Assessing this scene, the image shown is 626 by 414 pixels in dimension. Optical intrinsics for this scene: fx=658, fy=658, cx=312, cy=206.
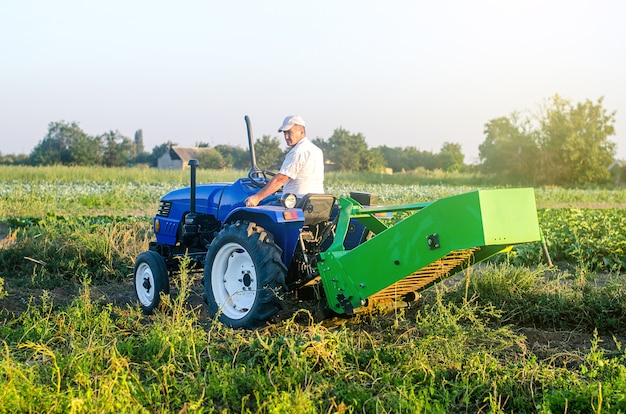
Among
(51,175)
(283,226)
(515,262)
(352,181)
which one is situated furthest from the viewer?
(352,181)

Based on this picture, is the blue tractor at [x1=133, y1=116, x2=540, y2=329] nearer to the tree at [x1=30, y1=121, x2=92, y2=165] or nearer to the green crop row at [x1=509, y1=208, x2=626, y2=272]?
the green crop row at [x1=509, y1=208, x2=626, y2=272]

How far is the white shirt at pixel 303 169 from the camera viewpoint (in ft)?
18.5

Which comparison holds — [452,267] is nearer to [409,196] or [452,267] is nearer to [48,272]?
[48,272]

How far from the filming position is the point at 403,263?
4.61m

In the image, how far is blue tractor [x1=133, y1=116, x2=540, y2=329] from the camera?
4.30 meters

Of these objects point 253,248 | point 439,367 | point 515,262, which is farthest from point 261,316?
point 515,262

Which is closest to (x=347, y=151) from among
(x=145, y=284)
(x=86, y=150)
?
(x=86, y=150)

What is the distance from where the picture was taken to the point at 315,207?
5484 millimetres

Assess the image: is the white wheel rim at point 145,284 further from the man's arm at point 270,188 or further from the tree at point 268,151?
the tree at point 268,151

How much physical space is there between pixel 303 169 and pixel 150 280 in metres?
2.16

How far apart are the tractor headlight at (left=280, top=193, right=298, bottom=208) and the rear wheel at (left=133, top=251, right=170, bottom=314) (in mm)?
1742

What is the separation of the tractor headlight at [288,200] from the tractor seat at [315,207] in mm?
57

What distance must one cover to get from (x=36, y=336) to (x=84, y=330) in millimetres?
365

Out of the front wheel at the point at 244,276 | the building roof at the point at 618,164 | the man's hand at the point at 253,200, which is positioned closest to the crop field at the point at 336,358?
the front wheel at the point at 244,276
